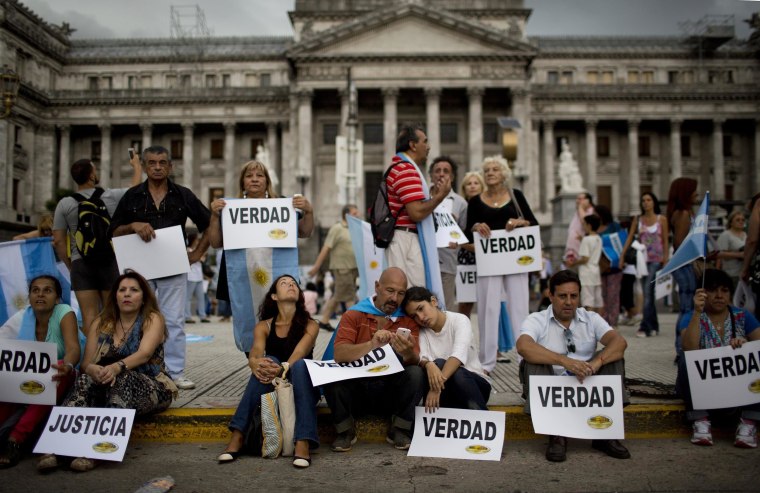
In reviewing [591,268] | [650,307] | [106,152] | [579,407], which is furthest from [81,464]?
[106,152]

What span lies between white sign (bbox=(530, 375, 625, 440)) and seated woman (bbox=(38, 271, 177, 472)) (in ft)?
9.89

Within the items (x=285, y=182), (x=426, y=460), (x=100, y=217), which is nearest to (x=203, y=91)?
(x=285, y=182)

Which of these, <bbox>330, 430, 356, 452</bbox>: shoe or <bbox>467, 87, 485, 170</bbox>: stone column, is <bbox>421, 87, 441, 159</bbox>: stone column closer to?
<bbox>467, 87, 485, 170</bbox>: stone column

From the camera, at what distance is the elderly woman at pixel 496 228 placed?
6961 mm

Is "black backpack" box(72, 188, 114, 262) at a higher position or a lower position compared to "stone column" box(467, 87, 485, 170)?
lower

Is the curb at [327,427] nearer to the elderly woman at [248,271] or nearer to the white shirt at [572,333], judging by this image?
the white shirt at [572,333]

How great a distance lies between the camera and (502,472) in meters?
4.62

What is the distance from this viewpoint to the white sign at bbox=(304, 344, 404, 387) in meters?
5.02

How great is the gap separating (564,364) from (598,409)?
42 cm

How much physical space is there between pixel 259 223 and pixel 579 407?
339cm

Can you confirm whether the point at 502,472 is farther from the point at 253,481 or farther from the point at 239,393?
the point at 239,393

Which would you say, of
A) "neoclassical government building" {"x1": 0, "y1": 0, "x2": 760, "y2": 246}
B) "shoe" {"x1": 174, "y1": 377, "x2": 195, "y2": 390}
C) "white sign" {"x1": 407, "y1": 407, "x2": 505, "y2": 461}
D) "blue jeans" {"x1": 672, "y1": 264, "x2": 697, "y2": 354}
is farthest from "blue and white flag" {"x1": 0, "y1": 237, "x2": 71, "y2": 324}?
"neoclassical government building" {"x1": 0, "y1": 0, "x2": 760, "y2": 246}

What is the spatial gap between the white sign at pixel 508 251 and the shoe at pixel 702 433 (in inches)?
91.8

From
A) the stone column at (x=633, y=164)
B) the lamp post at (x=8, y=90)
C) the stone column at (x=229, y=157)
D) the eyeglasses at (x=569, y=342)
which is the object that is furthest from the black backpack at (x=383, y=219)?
the stone column at (x=633, y=164)
